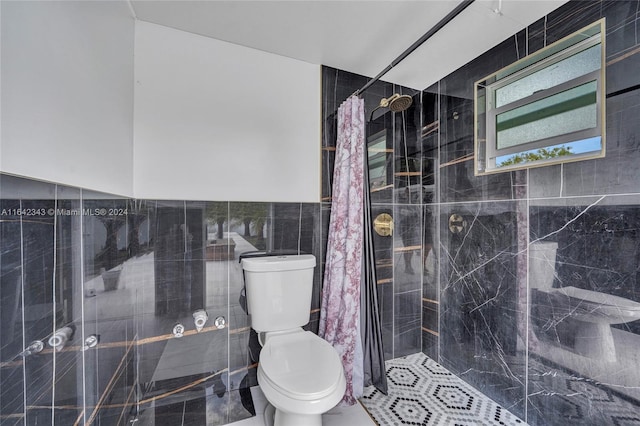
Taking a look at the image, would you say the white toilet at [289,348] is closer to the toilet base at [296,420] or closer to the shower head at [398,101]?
the toilet base at [296,420]

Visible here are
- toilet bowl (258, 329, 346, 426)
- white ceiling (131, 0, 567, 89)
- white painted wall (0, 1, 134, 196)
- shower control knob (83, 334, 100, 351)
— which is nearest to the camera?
white painted wall (0, 1, 134, 196)

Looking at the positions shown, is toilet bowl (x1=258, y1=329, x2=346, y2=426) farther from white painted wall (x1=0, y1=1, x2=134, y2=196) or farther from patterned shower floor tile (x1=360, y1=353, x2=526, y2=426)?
white painted wall (x1=0, y1=1, x2=134, y2=196)

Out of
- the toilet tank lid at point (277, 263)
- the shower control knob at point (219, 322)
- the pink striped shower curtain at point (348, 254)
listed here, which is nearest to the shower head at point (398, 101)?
the pink striped shower curtain at point (348, 254)

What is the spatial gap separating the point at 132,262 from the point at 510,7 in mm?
2478

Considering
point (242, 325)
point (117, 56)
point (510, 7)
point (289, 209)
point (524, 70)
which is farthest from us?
point (289, 209)

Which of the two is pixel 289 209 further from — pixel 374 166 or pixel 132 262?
pixel 132 262

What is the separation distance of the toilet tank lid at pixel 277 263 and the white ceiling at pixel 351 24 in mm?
A: 1401

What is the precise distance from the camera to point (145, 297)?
151cm

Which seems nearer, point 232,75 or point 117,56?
point 117,56

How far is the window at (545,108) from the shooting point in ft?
4.21

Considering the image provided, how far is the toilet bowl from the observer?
3.61 ft

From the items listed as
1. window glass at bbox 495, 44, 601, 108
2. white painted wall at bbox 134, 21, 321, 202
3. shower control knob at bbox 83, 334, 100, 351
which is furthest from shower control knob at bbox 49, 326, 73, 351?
window glass at bbox 495, 44, 601, 108

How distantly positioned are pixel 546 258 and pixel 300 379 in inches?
56.9

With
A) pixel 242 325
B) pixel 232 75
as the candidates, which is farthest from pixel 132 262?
pixel 232 75
